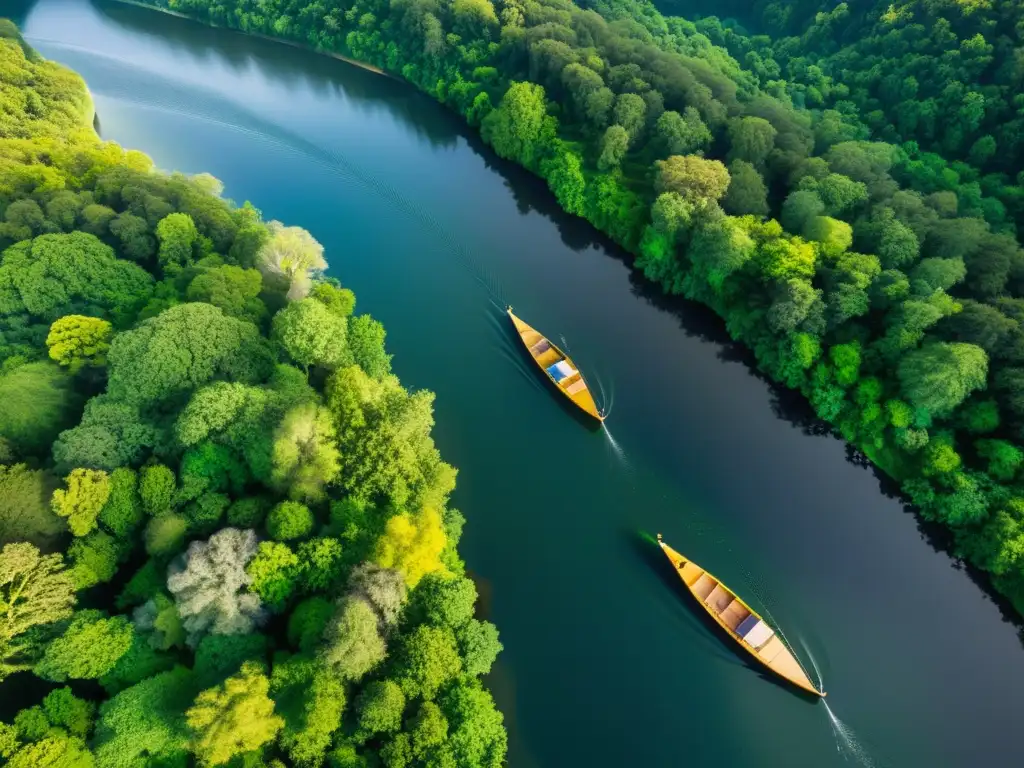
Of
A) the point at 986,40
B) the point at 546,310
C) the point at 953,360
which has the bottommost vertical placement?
the point at 546,310

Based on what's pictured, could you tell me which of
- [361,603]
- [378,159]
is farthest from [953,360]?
[378,159]

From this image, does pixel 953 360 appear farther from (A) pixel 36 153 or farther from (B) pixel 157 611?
(A) pixel 36 153

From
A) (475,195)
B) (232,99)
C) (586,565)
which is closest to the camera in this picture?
(586,565)

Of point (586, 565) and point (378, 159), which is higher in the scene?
point (378, 159)

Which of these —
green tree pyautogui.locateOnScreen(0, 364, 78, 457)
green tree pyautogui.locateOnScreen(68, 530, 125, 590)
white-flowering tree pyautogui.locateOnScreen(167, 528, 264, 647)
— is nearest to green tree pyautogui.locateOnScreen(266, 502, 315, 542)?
white-flowering tree pyautogui.locateOnScreen(167, 528, 264, 647)

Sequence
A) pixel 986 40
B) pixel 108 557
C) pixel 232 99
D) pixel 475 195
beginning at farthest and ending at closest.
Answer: pixel 232 99 < pixel 475 195 < pixel 986 40 < pixel 108 557

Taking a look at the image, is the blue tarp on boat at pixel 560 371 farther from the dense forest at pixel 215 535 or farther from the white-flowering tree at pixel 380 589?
the white-flowering tree at pixel 380 589

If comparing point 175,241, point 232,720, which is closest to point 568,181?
point 175,241

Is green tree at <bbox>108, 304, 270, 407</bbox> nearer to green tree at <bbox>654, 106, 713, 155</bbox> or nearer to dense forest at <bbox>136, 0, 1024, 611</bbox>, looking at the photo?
dense forest at <bbox>136, 0, 1024, 611</bbox>
